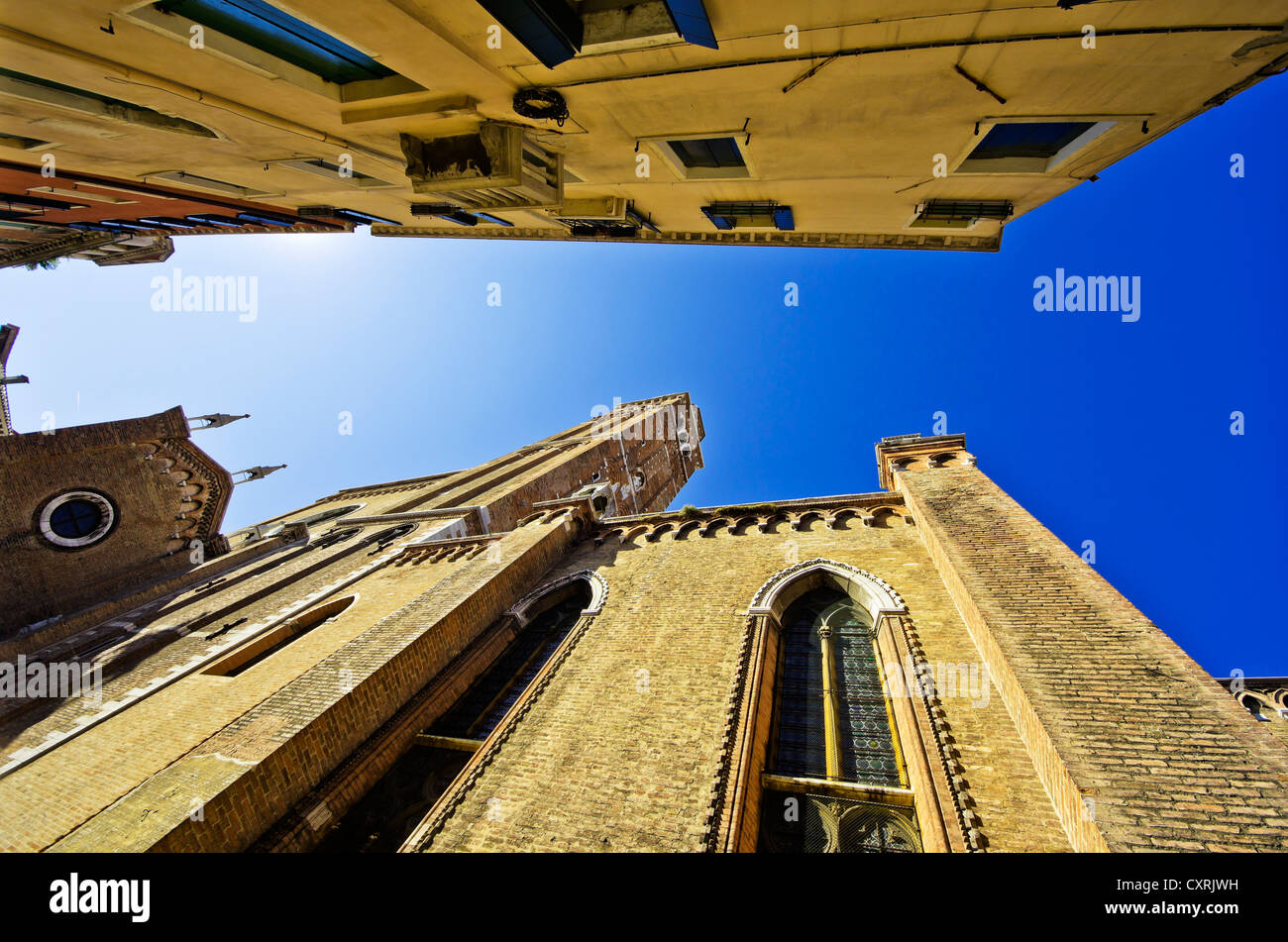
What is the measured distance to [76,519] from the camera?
41.1 feet

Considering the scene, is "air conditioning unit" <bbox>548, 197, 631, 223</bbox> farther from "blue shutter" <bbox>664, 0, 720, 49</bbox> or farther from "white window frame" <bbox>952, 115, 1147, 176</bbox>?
"white window frame" <bbox>952, 115, 1147, 176</bbox>

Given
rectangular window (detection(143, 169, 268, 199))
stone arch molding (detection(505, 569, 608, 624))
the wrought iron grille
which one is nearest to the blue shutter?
the wrought iron grille

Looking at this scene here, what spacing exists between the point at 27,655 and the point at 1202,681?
19.7 metres

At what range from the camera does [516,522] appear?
15.9 meters

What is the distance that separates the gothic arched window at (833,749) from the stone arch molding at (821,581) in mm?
231

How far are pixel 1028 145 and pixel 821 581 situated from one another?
293 inches

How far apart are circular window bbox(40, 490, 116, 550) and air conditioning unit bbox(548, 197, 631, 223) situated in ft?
45.4

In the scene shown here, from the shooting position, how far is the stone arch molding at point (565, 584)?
9.55m

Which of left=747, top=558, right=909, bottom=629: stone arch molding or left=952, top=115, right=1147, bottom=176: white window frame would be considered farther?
left=747, top=558, right=909, bottom=629: stone arch molding

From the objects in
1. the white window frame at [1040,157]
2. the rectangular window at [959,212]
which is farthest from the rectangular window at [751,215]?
the white window frame at [1040,157]

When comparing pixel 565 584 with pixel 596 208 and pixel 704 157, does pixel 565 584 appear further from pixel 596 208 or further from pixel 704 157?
pixel 704 157

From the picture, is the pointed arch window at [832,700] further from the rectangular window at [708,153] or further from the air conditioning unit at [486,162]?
the air conditioning unit at [486,162]

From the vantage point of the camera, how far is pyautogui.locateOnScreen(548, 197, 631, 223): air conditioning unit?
1005 centimetres

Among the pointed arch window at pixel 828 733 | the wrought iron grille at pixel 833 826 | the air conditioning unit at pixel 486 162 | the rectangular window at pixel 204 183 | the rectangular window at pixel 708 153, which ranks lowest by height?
the wrought iron grille at pixel 833 826
